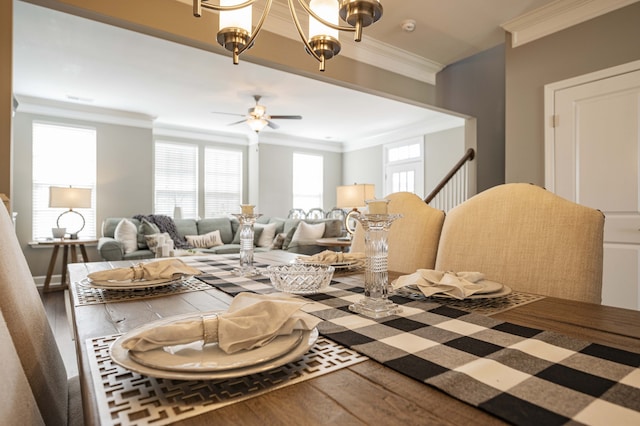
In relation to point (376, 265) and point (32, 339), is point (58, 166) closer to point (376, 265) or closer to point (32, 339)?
point (32, 339)

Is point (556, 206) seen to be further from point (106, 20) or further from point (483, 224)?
point (106, 20)

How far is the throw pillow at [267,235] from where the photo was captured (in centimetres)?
587

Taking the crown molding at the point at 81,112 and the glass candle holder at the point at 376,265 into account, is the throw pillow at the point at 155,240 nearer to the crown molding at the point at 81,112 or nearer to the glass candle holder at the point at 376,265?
the crown molding at the point at 81,112

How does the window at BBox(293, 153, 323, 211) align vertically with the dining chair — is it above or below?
above

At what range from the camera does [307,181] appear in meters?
8.22

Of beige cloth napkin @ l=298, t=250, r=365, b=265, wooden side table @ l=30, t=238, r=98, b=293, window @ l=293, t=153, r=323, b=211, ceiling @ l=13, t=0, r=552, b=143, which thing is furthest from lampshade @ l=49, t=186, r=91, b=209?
beige cloth napkin @ l=298, t=250, r=365, b=265

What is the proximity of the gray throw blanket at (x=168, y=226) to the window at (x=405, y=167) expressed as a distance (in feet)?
13.1

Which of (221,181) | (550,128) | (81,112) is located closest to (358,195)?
(550,128)

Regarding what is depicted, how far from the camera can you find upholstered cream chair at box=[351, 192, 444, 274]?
1.57 meters

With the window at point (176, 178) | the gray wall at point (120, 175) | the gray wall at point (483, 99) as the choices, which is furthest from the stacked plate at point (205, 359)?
the window at point (176, 178)

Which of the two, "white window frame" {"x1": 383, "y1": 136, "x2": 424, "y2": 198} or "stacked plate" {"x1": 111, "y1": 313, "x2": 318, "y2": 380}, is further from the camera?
"white window frame" {"x1": 383, "y1": 136, "x2": 424, "y2": 198}

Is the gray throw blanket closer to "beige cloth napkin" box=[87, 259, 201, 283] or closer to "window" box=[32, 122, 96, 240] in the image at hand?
"window" box=[32, 122, 96, 240]

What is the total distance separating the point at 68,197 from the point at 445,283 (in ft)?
17.0

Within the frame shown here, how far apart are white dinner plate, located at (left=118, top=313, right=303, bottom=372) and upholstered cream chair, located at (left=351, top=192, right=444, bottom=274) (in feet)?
3.57
